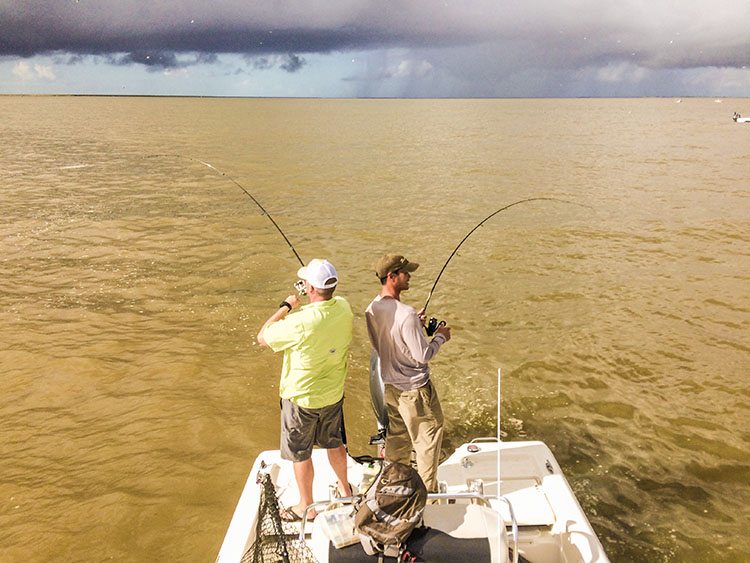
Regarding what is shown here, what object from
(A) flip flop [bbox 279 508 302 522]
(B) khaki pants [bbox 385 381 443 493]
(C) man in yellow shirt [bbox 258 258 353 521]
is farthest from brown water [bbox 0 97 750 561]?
(B) khaki pants [bbox 385 381 443 493]

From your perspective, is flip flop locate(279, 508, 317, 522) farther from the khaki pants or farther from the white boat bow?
the khaki pants

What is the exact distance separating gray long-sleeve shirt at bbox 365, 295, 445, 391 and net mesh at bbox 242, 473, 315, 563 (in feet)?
3.65

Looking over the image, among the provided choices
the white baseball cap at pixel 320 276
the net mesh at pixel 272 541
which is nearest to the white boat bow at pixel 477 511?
the net mesh at pixel 272 541

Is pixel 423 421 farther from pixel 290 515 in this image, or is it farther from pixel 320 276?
pixel 320 276

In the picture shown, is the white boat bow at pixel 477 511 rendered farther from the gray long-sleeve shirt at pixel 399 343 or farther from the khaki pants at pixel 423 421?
the gray long-sleeve shirt at pixel 399 343

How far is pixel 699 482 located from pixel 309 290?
4.54 m

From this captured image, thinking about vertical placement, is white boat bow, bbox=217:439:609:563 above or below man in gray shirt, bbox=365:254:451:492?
below

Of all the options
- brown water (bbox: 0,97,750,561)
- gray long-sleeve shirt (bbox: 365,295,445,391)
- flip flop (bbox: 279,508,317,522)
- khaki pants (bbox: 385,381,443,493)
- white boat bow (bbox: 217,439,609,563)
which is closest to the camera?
white boat bow (bbox: 217,439,609,563)

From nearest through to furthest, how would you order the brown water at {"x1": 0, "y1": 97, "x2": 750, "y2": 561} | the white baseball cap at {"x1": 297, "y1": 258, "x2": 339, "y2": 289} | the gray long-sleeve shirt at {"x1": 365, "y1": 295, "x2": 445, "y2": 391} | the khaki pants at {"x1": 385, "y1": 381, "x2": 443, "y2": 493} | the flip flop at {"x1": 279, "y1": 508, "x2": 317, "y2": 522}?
the white baseball cap at {"x1": 297, "y1": 258, "x2": 339, "y2": 289}, the gray long-sleeve shirt at {"x1": 365, "y1": 295, "x2": 445, "y2": 391}, the flip flop at {"x1": 279, "y1": 508, "x2": 317, "y2": 522}, the khaki pants at {"x1": 385, "y1": 381, "x2": 443, "y2": 493}, the brown water at {"x1": 0, "y1": 97, "x2": 750, "y2": 561}

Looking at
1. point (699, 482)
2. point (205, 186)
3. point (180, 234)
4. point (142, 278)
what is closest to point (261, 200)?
point (205, 186)

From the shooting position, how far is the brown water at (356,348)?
5.14 m

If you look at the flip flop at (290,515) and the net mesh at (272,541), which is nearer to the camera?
the net mesh at (272,541)

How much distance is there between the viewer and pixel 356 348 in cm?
836

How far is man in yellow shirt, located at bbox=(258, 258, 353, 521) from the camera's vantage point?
346 cm
